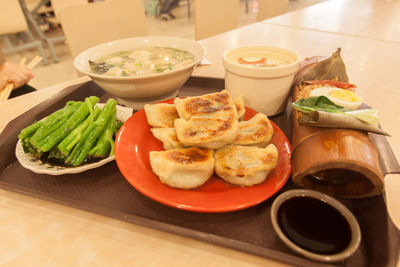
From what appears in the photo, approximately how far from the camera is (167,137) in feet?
3.45

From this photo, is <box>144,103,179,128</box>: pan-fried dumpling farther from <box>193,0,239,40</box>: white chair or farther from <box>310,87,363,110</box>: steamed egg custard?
<box>193,0,239,40</box>: white chair

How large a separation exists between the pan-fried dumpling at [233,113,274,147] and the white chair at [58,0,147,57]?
1800 mm

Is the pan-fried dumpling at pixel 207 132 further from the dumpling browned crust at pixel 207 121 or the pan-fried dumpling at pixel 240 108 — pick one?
the pan-fried dumpling at pixel 240 108

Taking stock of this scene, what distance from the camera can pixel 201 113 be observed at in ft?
3.65

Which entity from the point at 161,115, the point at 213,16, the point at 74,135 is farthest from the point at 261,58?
the point at 213,16

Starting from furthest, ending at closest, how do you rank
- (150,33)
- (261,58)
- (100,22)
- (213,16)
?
(150,33) → (213,16) → (100,22) → (261,58)

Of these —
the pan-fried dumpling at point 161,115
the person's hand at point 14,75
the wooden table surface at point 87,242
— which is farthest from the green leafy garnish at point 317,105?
the person's hand at point 14,75

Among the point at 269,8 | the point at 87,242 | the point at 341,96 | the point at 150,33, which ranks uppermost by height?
the point at 341,96

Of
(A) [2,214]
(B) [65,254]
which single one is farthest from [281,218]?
(A) [2,214]

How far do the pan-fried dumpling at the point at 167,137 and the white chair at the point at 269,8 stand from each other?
120 inches

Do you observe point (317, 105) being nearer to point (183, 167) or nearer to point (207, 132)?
point (207, 132)

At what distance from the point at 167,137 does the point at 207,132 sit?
17cm

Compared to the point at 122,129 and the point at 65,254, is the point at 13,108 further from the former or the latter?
the point at 65,254

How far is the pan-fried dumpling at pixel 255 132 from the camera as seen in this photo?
3.46 ft
